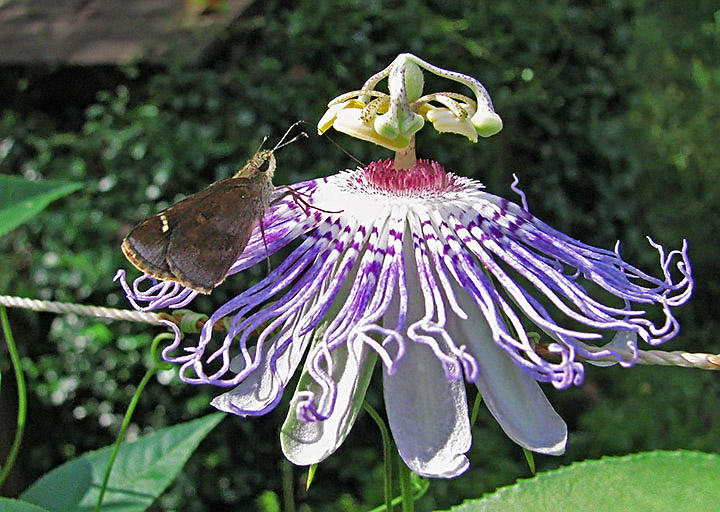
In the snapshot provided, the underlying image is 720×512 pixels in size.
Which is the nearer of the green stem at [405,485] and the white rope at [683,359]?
the white rope at [683,359]

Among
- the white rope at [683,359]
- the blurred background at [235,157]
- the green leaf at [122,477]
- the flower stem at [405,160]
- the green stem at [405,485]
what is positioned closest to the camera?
the white rope at [683,359]

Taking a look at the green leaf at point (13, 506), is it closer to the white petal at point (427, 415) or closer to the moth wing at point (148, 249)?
the moth wing at point (148, 249)

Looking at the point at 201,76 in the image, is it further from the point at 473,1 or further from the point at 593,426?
the point at 593,426

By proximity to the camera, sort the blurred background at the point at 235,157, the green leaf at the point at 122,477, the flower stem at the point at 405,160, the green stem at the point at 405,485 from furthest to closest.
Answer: the blurred background at the point at 235,157 → the green leaf at the point at 122,477 → the flower stem at the point at 405,160 → the green stem at the point at 405,485

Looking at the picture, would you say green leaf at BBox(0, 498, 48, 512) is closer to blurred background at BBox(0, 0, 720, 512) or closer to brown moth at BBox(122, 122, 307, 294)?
brown moth at BBox(122, 122, 307, 294)

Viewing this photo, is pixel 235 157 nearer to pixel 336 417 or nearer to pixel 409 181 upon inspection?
pixel 409 181

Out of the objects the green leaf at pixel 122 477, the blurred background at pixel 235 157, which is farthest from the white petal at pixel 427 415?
the blurred background at pixel 235 157

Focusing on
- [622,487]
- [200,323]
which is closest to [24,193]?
[200,323]
